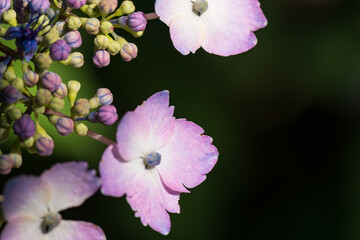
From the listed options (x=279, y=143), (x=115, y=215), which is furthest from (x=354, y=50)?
(x=115, y=215)

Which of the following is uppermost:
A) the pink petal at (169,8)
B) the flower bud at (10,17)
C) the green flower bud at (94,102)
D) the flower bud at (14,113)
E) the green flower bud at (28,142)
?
the pink petal at (169,8)

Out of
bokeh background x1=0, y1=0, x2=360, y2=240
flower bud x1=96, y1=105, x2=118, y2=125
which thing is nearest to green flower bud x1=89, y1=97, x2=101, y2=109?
flower bud x1=96, y1=105, x2=118, y2=125

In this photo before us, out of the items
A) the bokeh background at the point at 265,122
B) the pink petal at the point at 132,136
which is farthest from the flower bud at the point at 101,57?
the bokeh background at the point at 265,122

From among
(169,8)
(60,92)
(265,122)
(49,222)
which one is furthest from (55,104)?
(265,122)

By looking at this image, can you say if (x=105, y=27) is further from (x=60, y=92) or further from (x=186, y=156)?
(x=186, y=156)

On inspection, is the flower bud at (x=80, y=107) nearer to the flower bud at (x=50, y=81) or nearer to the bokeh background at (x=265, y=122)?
the flower bud at (x=50, y=81)

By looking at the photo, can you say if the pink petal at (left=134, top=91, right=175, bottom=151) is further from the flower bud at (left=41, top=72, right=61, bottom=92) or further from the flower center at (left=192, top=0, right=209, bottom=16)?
the flower center at (left=192, top=0, right=209, bottom=16)

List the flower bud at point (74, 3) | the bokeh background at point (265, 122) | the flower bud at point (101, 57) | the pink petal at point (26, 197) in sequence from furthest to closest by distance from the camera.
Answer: the bokeh background at point (265, 122) → the flower bud at point (101, 57) → the flower bud at point (74, 3) → the pink petal at point (26, 197)

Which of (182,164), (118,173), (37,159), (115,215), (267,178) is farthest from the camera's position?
(267,178)

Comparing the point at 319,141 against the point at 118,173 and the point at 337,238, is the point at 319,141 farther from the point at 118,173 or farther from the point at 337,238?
the point at 118,173
